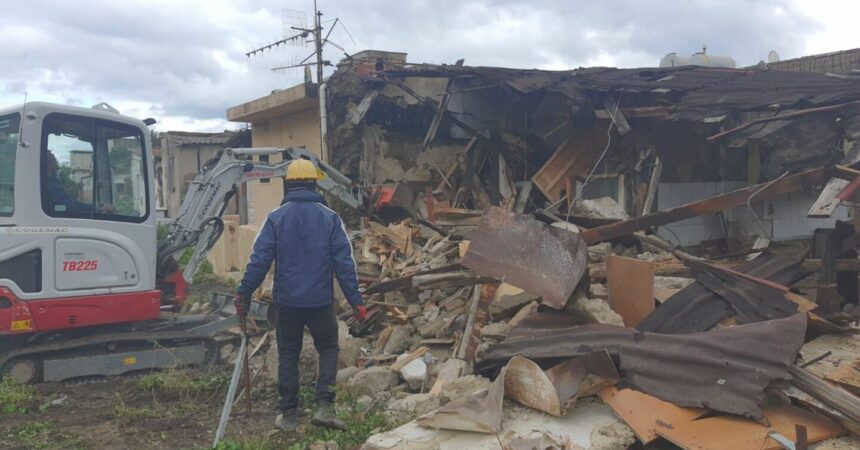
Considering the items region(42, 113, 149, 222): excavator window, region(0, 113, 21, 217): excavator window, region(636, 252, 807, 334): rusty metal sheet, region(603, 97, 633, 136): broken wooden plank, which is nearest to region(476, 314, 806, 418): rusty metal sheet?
Answer: region(636, 252, 807, 334): rusty metal sheet

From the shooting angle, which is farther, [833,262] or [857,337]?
[833,262]

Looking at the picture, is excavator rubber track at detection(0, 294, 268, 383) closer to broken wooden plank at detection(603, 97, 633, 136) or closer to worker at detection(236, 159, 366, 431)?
worker at detection(236, 159, 366, 431)

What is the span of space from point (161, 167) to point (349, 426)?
799 inches

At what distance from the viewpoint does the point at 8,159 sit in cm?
639

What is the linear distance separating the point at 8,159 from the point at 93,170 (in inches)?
29.8

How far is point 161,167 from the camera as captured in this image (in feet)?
74.5

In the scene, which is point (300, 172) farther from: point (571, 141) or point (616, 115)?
point (571, 141)

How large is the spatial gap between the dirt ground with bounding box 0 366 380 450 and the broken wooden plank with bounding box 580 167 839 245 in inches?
110

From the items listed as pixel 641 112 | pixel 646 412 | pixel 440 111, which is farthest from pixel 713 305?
pixel 440 111

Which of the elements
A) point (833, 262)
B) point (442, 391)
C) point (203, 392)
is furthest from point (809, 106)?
point (203, 392)

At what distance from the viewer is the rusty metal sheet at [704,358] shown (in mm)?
3895

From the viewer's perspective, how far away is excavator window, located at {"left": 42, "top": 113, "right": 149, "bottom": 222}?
6.40 metres

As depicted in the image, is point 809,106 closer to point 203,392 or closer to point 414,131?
point 414,131

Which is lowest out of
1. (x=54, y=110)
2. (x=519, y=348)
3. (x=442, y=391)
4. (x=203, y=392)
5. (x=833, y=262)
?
(x=203, y=392)
